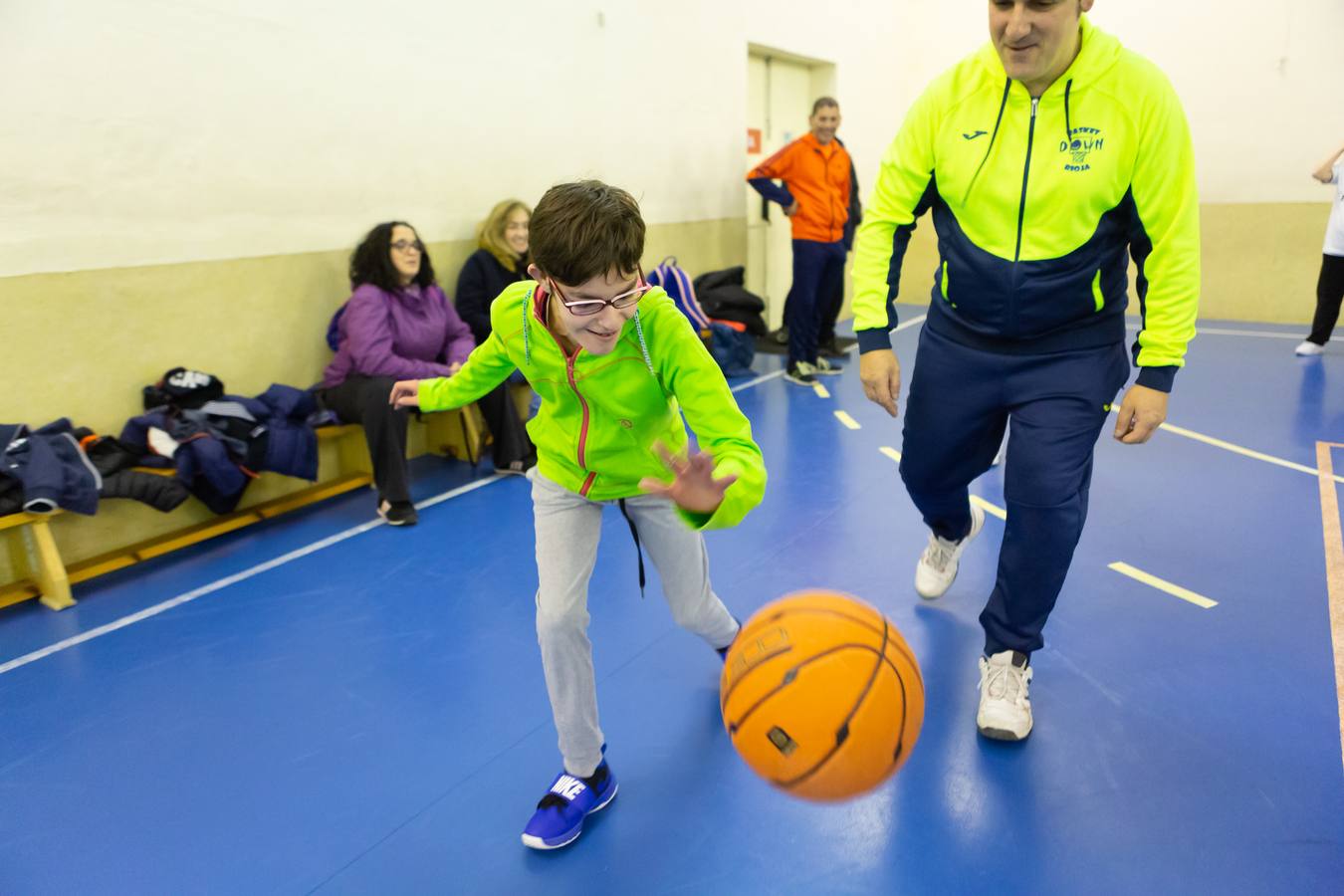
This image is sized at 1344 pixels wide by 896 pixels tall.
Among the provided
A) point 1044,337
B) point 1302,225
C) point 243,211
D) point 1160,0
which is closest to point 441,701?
point 1044,337

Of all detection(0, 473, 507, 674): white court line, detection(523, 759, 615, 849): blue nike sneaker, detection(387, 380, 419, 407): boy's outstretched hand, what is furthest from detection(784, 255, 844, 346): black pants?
detection(523, 759, 615, 849): blue nike sneaker

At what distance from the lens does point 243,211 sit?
4.84 metres

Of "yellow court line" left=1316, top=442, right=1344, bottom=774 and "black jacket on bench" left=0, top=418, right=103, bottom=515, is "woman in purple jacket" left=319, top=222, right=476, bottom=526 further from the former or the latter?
"yellow court line" left=1316, top=442, right=1344, bottom=774

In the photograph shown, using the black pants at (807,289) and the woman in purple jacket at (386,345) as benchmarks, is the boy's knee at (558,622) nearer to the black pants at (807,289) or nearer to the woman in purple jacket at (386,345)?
the woman in purple jacket at (386,345)

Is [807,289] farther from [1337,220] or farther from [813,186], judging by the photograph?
[1337,220]

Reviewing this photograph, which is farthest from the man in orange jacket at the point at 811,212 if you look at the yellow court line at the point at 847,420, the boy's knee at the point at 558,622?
the boy's knee at the point at 558,622

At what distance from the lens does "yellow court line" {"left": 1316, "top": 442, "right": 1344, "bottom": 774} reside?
3.06 m

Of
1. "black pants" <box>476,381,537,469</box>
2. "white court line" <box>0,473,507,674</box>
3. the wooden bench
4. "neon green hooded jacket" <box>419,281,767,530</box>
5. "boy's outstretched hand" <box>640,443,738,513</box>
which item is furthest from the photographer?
"black pants" <box>476,381,537,469</box>

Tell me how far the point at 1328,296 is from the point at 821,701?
8.35 m

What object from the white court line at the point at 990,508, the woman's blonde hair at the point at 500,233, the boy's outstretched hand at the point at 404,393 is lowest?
the white court line at the point at 990,508

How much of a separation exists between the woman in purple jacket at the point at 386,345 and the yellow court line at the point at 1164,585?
3319 mm

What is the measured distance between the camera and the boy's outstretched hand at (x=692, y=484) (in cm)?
180

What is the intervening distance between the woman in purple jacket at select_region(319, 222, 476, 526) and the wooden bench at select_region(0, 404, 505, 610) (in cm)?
28

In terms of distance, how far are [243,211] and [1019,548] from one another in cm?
424
